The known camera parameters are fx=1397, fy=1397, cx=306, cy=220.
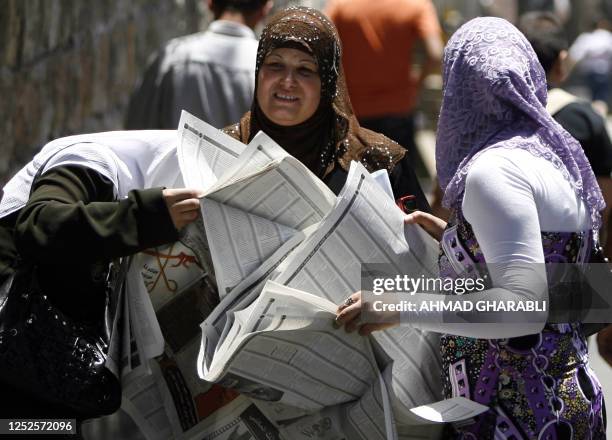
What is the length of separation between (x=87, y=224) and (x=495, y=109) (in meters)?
0.85

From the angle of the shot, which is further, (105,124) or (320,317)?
(105,124)

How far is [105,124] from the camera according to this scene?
21.3 feet

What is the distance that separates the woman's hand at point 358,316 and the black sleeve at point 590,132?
179 centimetres

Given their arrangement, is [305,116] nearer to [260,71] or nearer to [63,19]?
[260,71]

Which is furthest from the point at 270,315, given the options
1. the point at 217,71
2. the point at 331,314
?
the point at 217,71

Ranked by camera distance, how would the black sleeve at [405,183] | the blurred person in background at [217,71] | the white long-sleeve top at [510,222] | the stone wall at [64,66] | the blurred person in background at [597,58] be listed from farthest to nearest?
the blurred person in background at [597,58] < the blurred person in background at [217,71] < the stone wall at [64,66] < the black sleeve at [405,183] < the white long-sleeve top at [510,222]

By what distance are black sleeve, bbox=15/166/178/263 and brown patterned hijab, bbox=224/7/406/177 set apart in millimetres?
559

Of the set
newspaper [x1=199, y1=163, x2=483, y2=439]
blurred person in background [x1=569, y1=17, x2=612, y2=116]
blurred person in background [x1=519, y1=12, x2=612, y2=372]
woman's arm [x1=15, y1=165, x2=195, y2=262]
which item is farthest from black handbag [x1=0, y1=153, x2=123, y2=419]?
blurred person in background [x1=569, y1=17, x2=612, y2=116]

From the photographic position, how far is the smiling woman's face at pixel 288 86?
3303mm

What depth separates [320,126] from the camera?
11.1 feet

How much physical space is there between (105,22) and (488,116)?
399 centimetres

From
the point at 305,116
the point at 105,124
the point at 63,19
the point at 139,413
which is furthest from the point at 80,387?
the point at 105,124

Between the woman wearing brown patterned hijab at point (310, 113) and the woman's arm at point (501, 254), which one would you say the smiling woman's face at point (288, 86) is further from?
the woman's arm at point (501, 254)

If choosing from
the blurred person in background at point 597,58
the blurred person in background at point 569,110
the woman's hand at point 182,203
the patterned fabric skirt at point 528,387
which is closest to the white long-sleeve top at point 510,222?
the patterned fabric skirt at point 528,387
